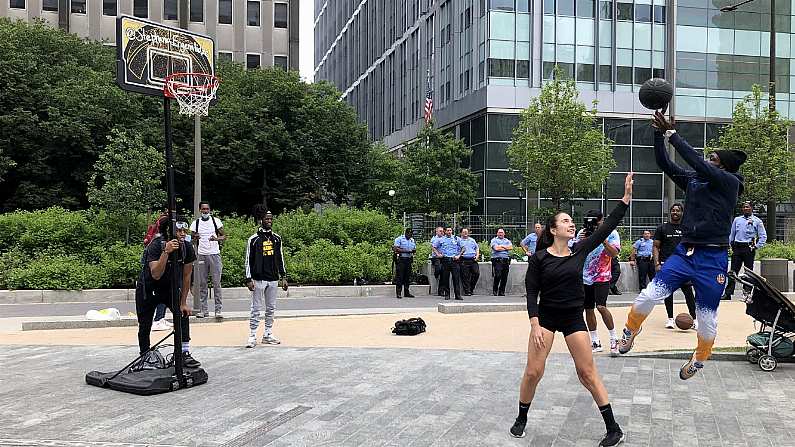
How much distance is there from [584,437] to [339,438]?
2039mm

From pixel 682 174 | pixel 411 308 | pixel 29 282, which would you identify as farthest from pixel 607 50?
pixel 682 174

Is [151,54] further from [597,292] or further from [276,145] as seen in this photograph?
[276,145]

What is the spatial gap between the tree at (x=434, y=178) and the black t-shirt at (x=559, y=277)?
32.3 m

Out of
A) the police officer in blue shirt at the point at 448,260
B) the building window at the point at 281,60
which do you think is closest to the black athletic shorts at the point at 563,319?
the police officer in blue shirt at the point at 448,260

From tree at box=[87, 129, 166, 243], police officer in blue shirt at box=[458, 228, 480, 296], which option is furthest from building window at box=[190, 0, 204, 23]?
police officer in blue shirt at box=[458, 228, 480, 296]

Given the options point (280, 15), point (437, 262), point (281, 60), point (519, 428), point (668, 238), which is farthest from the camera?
point (280, 15)

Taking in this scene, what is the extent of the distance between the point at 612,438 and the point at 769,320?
13.4 feet

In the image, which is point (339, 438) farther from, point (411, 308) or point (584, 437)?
point (411, 308)

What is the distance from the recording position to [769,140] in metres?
30.0

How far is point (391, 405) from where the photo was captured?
7.11 meters

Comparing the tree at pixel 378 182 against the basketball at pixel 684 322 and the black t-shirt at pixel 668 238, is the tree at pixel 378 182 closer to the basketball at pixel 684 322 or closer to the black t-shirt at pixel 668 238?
the basketball at pixel 684 322

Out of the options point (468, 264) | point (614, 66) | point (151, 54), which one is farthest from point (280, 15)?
point (151, 54)

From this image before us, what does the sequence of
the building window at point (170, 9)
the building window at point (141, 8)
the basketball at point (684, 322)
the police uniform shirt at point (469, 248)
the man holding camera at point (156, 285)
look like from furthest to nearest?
the building window at point (170, 9)
the building window at point (141, 8)
the police uniform shirt at point (469, 248)
the basketball at point (684, 322)
the man holding camera at point (156, 285)

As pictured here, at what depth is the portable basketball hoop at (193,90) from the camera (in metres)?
10.7
